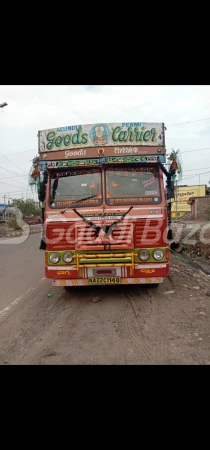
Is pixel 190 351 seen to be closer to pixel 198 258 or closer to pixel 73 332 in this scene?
pixel 73 332

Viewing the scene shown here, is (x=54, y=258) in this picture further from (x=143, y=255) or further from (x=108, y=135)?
(x=108, y=135)

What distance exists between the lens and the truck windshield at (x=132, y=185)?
5.56 m

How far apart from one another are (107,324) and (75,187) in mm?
2493

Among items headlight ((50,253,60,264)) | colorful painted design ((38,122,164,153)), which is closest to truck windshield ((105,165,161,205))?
colorful painted design ((38,122,164,153))

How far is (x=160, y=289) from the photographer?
6.43 m

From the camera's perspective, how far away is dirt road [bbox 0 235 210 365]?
3.54m

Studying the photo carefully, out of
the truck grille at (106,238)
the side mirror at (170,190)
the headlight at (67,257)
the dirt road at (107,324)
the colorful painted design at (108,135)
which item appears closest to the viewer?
the dirt road at (107,324)

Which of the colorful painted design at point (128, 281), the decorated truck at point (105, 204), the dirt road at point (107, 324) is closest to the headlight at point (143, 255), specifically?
the decorated truck at point (105, 204)

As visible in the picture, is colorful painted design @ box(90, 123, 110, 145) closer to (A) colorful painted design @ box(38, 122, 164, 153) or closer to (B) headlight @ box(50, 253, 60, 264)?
(A) colorful painted design @ box(38, 122, 164, 153)

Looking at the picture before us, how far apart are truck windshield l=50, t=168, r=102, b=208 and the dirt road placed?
6.12ft

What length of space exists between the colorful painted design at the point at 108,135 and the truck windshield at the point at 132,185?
48 cm

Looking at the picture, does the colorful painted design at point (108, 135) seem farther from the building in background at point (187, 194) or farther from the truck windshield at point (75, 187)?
the building in background at point (187, 194)

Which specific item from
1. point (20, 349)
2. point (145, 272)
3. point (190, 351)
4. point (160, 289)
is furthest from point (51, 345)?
point (160, 289)

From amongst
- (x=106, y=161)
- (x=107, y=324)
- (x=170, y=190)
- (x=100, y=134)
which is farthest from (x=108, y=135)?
(x=107, y=324)
